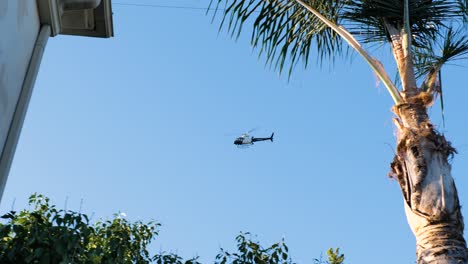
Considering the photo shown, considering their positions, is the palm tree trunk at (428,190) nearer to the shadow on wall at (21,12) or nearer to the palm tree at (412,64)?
the palm tree at (412,64)

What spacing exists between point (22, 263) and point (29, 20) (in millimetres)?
3185

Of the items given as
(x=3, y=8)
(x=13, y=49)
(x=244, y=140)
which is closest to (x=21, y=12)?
(x=13, y=49)

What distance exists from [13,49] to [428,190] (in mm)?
3250

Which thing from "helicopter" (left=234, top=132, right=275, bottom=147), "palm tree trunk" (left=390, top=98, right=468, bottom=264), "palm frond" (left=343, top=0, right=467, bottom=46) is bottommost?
"palm tree trunk" (left=390, top=98, right=468, bottom=264)

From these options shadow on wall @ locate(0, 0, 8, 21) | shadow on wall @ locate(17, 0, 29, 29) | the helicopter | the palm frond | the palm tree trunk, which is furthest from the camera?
the helicopter

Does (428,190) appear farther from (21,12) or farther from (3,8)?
(3,8)

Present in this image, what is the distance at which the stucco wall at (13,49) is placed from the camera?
321 cm

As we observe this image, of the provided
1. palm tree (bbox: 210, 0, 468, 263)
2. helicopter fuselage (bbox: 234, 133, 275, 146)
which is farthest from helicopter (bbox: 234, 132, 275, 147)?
palm tree (bbox: 210, 0, 468, 263)

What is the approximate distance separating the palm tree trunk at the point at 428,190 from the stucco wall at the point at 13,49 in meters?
3.12

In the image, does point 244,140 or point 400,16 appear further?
point 244,140

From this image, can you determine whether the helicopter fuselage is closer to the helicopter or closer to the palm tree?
the helicopter

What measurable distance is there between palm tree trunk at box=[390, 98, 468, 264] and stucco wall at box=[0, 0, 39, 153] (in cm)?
312

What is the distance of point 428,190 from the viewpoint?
15.4 feet

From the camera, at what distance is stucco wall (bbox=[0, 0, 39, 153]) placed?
3215mm
